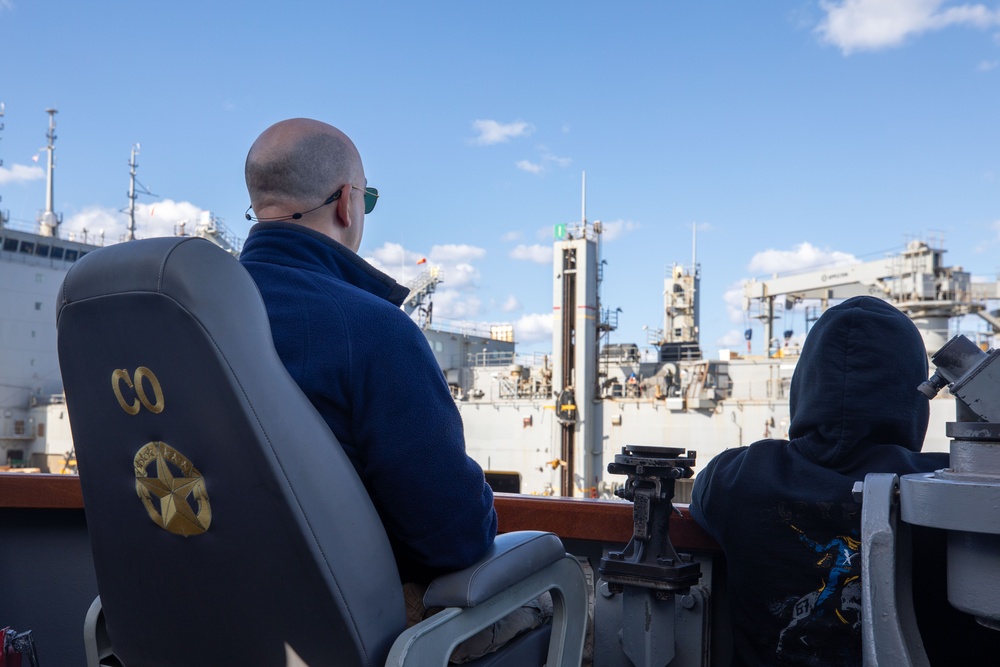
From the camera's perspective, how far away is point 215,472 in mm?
1145

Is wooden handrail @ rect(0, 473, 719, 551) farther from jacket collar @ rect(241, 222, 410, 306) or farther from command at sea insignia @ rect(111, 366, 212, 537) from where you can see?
command at sea insignia @ rect(111, 366, 212, 537)

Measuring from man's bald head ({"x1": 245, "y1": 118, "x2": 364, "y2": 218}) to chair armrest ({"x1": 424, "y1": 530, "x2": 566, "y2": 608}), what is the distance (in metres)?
0.73

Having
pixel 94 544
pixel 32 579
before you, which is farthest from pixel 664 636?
pixel 32 579

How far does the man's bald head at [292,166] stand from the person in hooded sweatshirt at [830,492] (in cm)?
109

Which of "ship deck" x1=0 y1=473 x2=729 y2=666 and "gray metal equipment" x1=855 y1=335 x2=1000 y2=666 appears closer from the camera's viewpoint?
"gray metal equipment" x1=855 y1=335 x2=1000 y2=666

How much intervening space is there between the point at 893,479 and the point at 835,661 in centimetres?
68

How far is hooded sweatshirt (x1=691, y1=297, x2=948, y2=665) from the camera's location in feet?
5.52

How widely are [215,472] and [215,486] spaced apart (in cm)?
2

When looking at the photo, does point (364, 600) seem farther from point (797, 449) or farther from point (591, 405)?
point (591, 405)

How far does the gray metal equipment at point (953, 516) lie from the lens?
40.9 inches

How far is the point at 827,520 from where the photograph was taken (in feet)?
5.60

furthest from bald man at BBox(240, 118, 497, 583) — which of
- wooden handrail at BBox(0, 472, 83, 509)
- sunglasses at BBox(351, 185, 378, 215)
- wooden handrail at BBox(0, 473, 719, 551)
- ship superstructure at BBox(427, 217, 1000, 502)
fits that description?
ship superstructure at BBox(427, 217, 1000, 502)

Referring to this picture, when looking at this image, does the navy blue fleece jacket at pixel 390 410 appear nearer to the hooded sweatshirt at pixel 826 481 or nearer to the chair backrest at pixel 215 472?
the chair backrest at pixel 215 472

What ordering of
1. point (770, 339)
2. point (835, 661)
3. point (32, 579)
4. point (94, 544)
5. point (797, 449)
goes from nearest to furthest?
point (94, 544) < point (835, 661) < point (797, 449) < point (32, 579) < point (770, 339)
